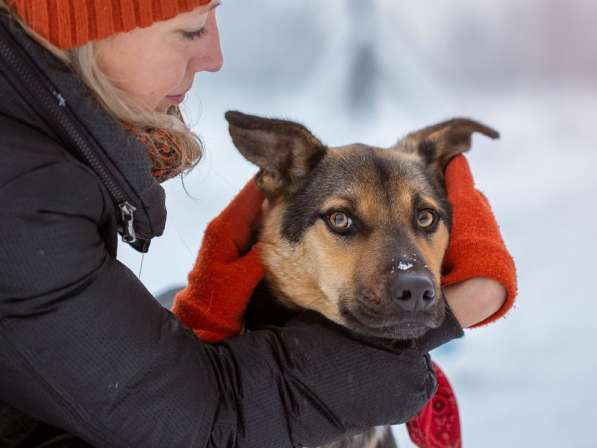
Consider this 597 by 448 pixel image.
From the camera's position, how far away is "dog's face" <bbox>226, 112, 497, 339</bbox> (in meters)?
1.71

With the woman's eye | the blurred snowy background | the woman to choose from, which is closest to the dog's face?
the woman

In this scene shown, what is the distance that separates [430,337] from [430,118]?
240 centimetres

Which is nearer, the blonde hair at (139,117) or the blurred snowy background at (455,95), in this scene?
the blonde hair at (139,117)

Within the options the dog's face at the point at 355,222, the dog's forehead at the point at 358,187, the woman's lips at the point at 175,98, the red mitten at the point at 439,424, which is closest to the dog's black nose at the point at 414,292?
the dog's face at the point at 355,222

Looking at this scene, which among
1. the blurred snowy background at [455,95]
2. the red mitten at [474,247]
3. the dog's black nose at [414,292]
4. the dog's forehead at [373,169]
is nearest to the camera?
the dog's black nose at [414,292]

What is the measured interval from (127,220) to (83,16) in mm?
435

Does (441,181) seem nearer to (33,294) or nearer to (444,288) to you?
(444,288)

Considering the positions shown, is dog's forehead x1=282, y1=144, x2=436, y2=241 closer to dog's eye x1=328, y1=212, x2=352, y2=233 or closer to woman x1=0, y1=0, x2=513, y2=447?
dog's eye x1=328, y1=212, x2=352, y2=233

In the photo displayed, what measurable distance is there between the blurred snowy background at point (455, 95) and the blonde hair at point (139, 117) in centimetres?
158

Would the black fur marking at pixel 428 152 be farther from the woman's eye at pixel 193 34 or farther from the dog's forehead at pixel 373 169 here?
the woman's eye at pixel 193 34

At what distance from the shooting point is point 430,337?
1711 millimetres

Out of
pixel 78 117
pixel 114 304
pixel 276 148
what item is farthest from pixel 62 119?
pixel 276 148

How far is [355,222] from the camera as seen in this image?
192cm

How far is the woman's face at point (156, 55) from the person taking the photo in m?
1.57
